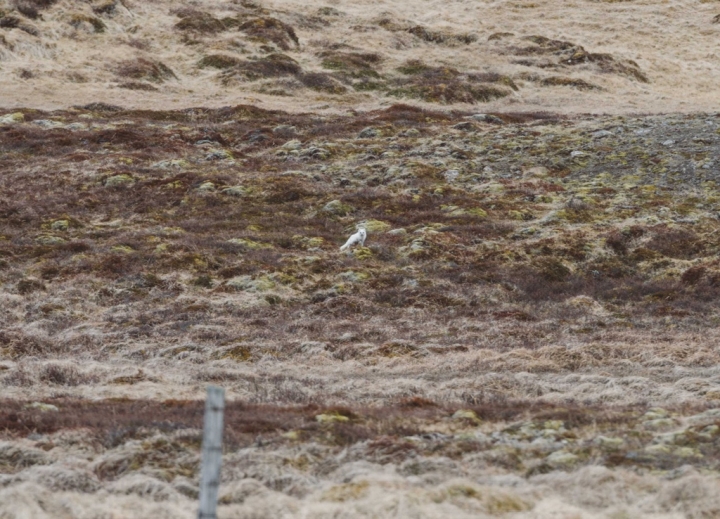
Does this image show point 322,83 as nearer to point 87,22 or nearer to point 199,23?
point 199,23

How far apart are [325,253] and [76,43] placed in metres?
45.1

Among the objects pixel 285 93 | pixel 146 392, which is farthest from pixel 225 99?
pixel 146 392

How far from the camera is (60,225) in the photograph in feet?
97.2

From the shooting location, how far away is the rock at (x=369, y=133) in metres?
45.0

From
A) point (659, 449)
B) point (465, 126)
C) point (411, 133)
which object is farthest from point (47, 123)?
point (659, 449)

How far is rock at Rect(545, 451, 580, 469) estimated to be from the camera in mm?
9328

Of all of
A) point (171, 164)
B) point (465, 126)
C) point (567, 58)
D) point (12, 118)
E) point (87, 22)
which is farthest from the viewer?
point (567, 58)

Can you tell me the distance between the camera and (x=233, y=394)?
1395 cm

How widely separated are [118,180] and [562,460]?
30.4 meters

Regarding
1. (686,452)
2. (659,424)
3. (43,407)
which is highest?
(686,452)

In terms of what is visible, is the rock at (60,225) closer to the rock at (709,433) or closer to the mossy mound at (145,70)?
the rock at (709,433)

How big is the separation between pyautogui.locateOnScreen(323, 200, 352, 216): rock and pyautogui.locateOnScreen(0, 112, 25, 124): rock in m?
23.5

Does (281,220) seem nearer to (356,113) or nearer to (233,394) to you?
(233,394)

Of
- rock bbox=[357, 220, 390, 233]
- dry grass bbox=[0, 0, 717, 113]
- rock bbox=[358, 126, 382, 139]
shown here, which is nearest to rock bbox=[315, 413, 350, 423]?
rock bbox=[357, 220, 390, 233]
